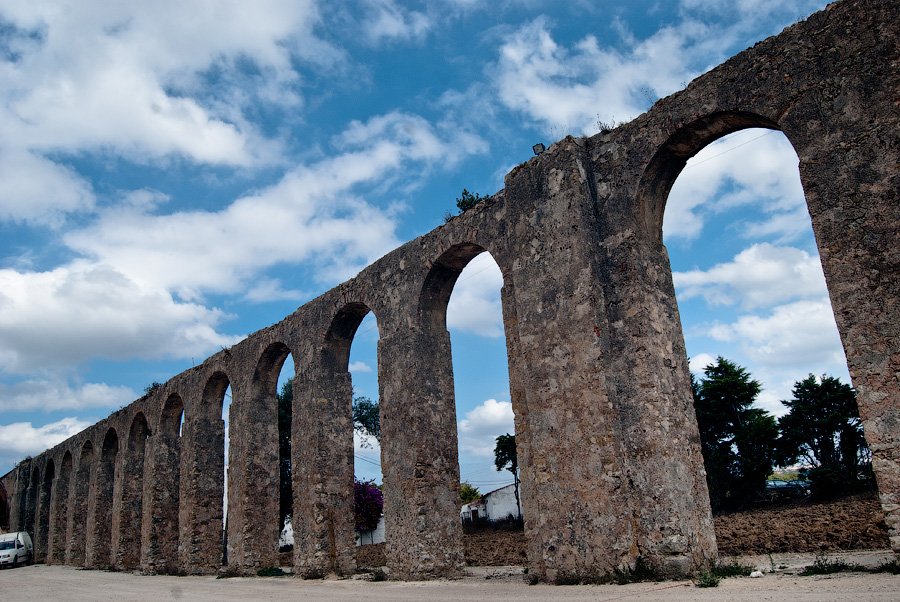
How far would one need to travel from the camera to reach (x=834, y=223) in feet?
18.2

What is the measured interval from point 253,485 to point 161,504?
5067 mm

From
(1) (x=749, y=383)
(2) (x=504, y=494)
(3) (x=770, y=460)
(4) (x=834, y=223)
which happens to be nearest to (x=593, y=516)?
(4) (x=834, y=223)

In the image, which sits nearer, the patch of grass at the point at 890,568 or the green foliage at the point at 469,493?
the patch of grass at the point at 890,568

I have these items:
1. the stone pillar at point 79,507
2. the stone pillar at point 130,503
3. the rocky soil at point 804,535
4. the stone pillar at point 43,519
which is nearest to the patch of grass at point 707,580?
the rocky soil at point 804,535

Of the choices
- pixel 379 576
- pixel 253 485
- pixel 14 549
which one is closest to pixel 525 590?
pixel 379 576

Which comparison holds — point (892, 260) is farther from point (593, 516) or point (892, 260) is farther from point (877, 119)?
point (593, 516)

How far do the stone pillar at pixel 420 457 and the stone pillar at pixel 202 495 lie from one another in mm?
6835

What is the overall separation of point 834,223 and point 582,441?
311cm

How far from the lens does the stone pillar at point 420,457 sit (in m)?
8.86

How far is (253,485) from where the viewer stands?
12734 millimetres

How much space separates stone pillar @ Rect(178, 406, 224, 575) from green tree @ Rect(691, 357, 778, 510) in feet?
41.4

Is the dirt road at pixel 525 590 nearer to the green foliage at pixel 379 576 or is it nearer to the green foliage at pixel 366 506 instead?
the green foliage at pixel 379 576

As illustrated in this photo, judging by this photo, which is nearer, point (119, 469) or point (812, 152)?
point (812, 152)

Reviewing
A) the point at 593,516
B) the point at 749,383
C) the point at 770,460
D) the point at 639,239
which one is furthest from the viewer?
the point at 749,383
